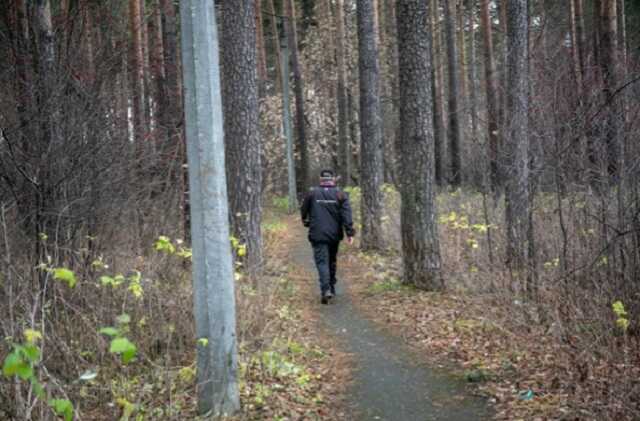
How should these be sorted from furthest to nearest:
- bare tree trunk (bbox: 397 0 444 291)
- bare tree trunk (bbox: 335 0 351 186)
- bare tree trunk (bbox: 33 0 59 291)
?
bare tree trunk (bbox: 335 0 351 186) → bare tree trunk (bbox: 397 0 444 291) → bare tree trunk (bbox: 33 0 59 291)

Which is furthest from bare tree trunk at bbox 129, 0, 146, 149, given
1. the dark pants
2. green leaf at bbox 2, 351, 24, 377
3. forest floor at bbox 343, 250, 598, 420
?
green leaf at bbox 2, 351, 24, 377

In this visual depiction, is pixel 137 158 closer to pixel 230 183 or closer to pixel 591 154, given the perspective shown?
pixel 230 183

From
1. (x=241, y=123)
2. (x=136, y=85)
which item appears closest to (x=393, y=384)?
(x=241, y=123)

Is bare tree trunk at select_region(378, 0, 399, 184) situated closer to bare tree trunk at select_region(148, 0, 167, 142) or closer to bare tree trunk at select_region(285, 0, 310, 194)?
bare tree trunk at select_region(285, 0, 310, 194)

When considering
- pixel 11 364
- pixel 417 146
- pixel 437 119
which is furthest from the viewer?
pixel 437 119

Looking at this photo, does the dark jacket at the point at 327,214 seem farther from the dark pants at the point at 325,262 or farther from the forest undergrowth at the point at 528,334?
the forest undergrowth at the point at 528,334

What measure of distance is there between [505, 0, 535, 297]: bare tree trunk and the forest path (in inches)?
71.9

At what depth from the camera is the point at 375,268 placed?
1227 centimetres

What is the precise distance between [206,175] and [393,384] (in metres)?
2.94

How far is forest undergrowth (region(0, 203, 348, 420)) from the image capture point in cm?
480

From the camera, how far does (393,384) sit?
6078 mm

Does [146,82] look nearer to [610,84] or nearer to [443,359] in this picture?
[610,84]

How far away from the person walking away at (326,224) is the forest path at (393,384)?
123 centimetres

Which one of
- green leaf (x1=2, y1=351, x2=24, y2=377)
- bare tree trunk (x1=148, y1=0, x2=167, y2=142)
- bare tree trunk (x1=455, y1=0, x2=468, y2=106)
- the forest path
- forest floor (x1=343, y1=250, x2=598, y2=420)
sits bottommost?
the forest path
